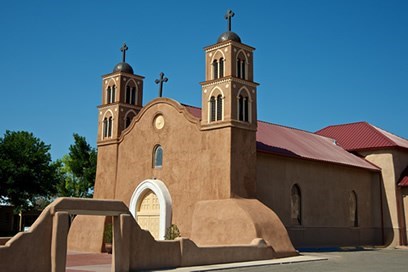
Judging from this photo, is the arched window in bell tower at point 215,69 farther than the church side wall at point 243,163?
Result: Yes

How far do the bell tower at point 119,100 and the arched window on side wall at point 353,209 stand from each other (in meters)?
15.5

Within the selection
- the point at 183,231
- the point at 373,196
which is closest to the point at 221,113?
the point at 183,231

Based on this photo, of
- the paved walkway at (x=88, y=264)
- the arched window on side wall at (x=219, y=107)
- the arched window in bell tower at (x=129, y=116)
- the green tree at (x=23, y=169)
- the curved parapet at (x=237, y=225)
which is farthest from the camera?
the green tree at (x=23, y=169)

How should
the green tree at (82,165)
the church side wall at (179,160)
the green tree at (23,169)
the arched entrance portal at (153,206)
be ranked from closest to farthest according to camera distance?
the church side wall at (179,160), the arched entrance portal at (153,206), the green tree at (23,169), the green tree at (82,165)

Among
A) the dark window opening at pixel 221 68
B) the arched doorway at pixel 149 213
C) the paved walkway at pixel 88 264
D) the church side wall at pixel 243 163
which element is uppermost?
the dark window opening at pixel 221 68

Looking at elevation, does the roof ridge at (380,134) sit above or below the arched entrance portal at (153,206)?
above

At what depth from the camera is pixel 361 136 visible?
40.3m

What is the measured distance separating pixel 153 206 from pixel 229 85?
823 cm

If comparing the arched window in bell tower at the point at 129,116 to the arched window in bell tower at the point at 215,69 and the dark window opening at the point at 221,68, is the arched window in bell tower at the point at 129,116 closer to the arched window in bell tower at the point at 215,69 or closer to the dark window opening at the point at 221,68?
the arched window in bell tower at the point at 215,69

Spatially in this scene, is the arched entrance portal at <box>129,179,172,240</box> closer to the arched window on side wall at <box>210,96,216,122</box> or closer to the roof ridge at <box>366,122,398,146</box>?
the arched window on side wall at <box>210,96,216,122</box>

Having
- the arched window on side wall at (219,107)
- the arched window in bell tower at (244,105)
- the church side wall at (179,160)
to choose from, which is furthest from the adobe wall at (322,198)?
the arched window on side wall at (219,107)

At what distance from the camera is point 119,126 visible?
32.7m

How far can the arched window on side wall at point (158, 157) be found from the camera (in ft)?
A: 97.0

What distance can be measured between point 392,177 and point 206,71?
1702 cm
